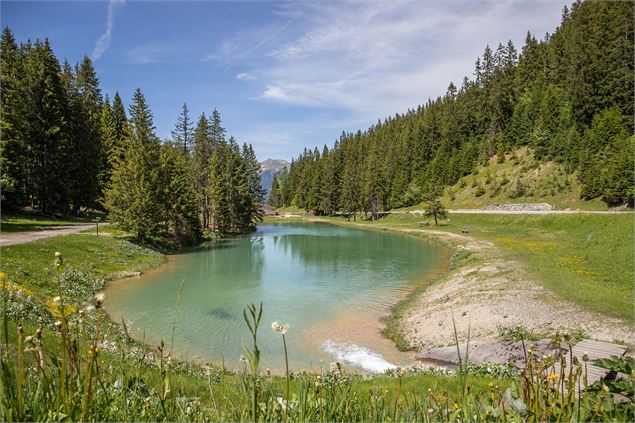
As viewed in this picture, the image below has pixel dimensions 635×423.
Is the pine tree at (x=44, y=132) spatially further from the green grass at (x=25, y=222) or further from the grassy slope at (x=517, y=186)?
the grassy slope at (x=517, y=186)

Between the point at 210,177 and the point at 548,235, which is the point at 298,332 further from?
the point at 210,177

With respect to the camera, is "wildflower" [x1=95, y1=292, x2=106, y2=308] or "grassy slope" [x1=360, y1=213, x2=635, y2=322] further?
"grassy slope" [x1=360, y1=213, x2=635, y2=322]

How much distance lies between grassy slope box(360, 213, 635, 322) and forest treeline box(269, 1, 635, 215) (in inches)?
367

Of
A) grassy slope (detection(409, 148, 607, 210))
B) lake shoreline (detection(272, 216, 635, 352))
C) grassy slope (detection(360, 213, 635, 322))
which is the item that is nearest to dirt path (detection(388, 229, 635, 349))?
lake shoreline (detection(272, 216, 635, 352))

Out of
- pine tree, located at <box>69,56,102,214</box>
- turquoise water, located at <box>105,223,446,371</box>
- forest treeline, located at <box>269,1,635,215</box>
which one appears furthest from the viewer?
forest treeline, located at <box>269,1,635,215</box>

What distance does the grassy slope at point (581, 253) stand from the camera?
17750mm

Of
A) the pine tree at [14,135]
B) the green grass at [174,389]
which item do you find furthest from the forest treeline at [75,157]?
the green grass at [174,389]

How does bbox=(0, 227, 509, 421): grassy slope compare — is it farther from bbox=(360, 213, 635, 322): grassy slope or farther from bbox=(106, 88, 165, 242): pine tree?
bbox=(360, 213, 635, 322): grassy slope

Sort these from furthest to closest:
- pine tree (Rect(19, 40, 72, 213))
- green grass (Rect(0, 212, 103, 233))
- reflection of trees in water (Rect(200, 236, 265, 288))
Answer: pine tree (Rect(19, 40, 72, 213)) → green grass (Rect(0, 212, 103, 233)) → reflection of trees in water (Rect(200, 236, 265, 288))

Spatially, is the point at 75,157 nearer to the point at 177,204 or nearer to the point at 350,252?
the point at 177,204

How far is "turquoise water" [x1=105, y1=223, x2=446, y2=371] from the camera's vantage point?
15734 millimetres

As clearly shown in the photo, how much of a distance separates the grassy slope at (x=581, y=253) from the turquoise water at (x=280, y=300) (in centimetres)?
831

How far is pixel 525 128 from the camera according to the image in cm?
8100

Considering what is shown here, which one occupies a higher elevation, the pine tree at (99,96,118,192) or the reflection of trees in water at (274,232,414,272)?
the pine tree at (99,96,118,192)
